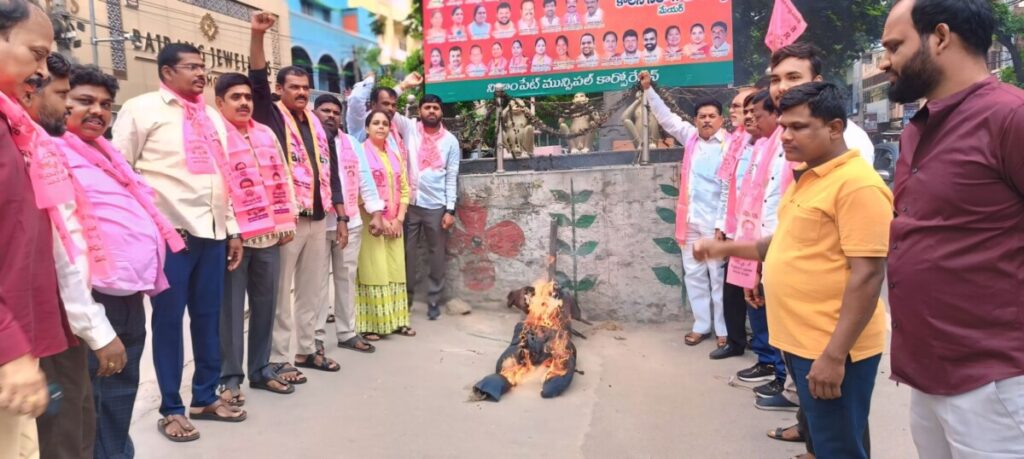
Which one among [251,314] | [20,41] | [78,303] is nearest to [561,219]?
[251,314]

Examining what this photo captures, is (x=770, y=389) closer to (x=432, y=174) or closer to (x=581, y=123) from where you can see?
(x=432, y=174)

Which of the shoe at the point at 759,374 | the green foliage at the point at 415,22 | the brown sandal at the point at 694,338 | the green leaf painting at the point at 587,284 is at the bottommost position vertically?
the shoe at the point at 759,374

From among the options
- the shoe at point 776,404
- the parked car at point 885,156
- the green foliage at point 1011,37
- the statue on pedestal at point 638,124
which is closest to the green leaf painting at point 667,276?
the statue on pedestal at point 638,124

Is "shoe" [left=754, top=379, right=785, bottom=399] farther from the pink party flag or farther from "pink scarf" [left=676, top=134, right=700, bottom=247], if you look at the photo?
the pink party flag

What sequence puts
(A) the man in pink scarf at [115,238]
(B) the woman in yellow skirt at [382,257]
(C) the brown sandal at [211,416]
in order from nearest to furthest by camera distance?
(A) the man in pink scarf at [115,238] < (C) the brown sandal at [211,416] < (B) the woman in yellow skirt at [382,257]

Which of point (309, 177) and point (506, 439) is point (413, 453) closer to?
point (506, 439)

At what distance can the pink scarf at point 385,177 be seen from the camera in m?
5.45

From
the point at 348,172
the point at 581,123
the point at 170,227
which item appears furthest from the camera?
the point at 581,123

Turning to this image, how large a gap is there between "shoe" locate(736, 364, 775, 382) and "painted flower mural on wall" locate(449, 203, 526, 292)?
8.27 ft

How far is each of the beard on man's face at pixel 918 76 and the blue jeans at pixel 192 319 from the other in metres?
3.32

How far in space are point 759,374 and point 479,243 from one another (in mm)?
2948

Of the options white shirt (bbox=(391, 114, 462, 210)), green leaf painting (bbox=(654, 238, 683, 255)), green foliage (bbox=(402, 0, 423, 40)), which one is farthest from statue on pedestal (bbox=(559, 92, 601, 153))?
green foliage (bbox=(402, 0, 423, 40))

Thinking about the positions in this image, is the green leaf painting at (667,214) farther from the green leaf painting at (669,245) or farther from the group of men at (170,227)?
the group of men at (170,227)

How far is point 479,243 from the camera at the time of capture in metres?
6.43
